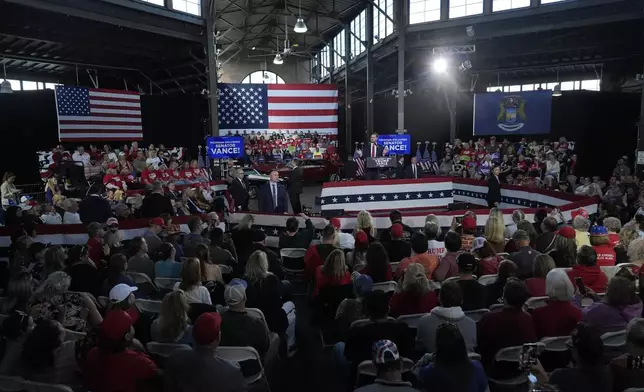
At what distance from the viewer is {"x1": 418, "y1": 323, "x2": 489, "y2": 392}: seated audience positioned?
297 cm

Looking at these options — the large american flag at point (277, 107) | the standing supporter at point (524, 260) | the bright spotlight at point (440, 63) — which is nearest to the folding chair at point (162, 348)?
the standing supporter at point (524, 260)

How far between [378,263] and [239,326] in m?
1.79

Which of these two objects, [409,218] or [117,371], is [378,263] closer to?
[117,371]

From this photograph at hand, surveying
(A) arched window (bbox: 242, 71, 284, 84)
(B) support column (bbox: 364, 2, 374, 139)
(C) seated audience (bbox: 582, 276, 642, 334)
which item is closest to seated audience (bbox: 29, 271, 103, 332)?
(C) seated audience (bbox: 582, 276, 642, 334)

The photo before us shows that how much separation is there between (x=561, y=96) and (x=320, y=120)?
35.7 feet

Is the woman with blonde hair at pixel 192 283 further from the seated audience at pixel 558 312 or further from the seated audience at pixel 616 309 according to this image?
the seated audience at pixel 616 309

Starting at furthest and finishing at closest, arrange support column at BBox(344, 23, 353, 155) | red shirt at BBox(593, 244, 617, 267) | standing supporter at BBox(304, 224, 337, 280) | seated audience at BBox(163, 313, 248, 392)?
support column at BBox(344, 23, 353, 155) → standing supporter at BBox(304, 224, 337, 280) → red shirt at BBox(593, 244, 617, 267) → seated audience at BBox(163, 313, 248, 392)

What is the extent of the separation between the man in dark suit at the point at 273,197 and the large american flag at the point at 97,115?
13.0 metres

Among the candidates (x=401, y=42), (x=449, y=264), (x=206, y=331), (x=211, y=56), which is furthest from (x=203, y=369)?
(x=401, y=42)

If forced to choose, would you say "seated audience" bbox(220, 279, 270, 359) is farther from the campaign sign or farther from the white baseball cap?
the campaign sign

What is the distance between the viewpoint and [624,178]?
1407 centimetres

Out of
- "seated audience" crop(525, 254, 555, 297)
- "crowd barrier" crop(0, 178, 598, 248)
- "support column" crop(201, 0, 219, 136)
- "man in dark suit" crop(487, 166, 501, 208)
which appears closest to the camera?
"seated audience" crop(525, 254, 555, 297)

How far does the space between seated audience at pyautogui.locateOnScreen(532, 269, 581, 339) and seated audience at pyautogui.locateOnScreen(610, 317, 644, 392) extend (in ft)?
2.64

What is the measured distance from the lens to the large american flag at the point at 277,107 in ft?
71.4
